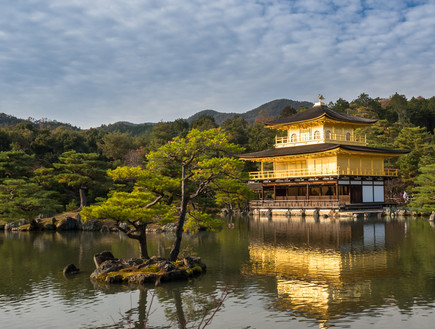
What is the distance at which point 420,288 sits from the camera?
13.8 metres

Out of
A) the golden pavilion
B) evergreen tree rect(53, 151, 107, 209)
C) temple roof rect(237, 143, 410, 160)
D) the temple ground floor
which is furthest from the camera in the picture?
the golden pavilion

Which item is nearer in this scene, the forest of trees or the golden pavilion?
the forest of trees

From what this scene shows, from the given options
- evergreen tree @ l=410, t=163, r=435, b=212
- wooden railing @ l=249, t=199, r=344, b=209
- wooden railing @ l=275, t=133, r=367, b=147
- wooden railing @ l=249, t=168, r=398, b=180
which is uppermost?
wooden railing @ l=275, t=133, r=367, b=147

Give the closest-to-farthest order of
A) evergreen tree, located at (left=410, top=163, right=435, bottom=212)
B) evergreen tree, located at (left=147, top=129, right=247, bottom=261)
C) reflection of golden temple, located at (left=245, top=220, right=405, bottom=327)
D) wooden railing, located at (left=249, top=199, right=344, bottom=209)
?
reflection of golden temple, located at (left=245, top=220, right=405, bottom=327) → evergreen tree, located at (left=147, top=129, right=247, bottom=261) → evergreen tree, located at (left=410, top=163, right=435, bottom=212) → wooden railing, located at (left=249, top=199, right=344, bottom=209)

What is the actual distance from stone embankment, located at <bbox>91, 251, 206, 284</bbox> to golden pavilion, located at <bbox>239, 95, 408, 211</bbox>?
93.3 feet

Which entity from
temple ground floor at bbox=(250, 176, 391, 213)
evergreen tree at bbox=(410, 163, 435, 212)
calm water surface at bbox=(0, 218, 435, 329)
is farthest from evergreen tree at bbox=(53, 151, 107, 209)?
evergreen tree at bbox=(410, 163, 435, 212)

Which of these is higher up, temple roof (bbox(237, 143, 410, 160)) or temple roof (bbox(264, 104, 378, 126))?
temple roof (bbox(264, 104, 378, 126))

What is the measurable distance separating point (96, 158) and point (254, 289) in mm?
47362

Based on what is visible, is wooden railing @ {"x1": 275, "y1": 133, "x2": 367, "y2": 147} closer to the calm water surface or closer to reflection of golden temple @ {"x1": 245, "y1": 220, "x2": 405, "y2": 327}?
reflection of golden temple @ {"x1": 245, "y1": 220, "x2": 405, "y2": 327}

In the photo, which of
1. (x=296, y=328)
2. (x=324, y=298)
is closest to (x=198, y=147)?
(x=324, y=298)

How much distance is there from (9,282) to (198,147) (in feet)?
→ 28.8

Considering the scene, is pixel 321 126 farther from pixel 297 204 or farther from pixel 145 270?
pixel 145 270

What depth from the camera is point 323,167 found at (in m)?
47.2

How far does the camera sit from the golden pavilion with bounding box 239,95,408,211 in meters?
44.8
